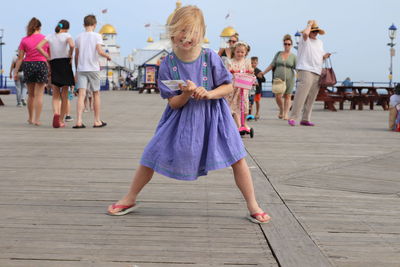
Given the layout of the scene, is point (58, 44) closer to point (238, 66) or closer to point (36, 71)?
point (36, 71)

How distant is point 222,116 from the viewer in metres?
4.00

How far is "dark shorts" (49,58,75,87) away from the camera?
10891 mm

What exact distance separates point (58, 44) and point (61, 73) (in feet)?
1.59

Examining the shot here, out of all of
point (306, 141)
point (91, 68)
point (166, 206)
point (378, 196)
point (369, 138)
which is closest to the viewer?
point (166, 206)

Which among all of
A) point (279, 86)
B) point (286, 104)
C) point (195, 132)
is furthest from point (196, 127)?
point (286, 104)

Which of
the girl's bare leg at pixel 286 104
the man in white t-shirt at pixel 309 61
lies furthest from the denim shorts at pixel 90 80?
the girl's bare leg at pixel 286 104

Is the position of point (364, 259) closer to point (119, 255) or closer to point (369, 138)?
point (119, 255)

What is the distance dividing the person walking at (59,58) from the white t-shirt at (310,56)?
414 centimetres

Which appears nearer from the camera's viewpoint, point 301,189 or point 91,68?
point 301,189

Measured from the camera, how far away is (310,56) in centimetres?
1188

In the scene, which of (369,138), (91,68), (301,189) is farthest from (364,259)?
(91,68)

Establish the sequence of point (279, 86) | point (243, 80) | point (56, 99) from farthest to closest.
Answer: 1. point (279, 86)
2. point (56, 99)
3. point (243, 80)

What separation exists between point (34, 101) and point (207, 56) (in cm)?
801

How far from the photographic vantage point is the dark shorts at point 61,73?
35.7 ft
